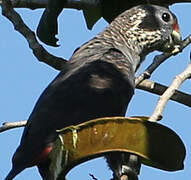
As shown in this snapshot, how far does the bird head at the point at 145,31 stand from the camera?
11.3 feet

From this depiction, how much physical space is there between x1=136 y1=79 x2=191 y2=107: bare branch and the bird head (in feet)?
1.84

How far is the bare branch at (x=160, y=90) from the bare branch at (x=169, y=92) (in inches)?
7.6

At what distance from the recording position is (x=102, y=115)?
9.21 ft

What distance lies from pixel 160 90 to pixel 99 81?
12.2 inches

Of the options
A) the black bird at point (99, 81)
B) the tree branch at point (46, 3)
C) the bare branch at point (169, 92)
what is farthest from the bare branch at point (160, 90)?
the tree branch at point (46, 3)

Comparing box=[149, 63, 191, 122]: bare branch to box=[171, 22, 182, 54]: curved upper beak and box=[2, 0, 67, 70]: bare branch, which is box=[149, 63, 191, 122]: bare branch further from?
box=[171, 22, 182, 54]: curved upper beak

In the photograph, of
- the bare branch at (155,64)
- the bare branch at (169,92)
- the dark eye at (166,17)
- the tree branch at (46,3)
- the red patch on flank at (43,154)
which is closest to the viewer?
the bare branch at (169,92)

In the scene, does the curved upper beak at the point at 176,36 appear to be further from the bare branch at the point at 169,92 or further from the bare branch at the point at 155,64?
the bare branch at the point at 169,92

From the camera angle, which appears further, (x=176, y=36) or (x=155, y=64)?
(x=176, y=36)

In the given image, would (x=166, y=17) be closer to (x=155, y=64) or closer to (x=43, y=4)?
(x=43, y=4)

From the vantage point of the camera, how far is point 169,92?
231 centimetres

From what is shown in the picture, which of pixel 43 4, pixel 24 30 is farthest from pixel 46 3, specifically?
pixel 24 30

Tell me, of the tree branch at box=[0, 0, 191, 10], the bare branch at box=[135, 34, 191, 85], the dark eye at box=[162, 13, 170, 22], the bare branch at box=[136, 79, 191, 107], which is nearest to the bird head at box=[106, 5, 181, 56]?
the dark eye at box=[162, 13, 170, 22]

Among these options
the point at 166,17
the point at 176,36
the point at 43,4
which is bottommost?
the point at 176,36
